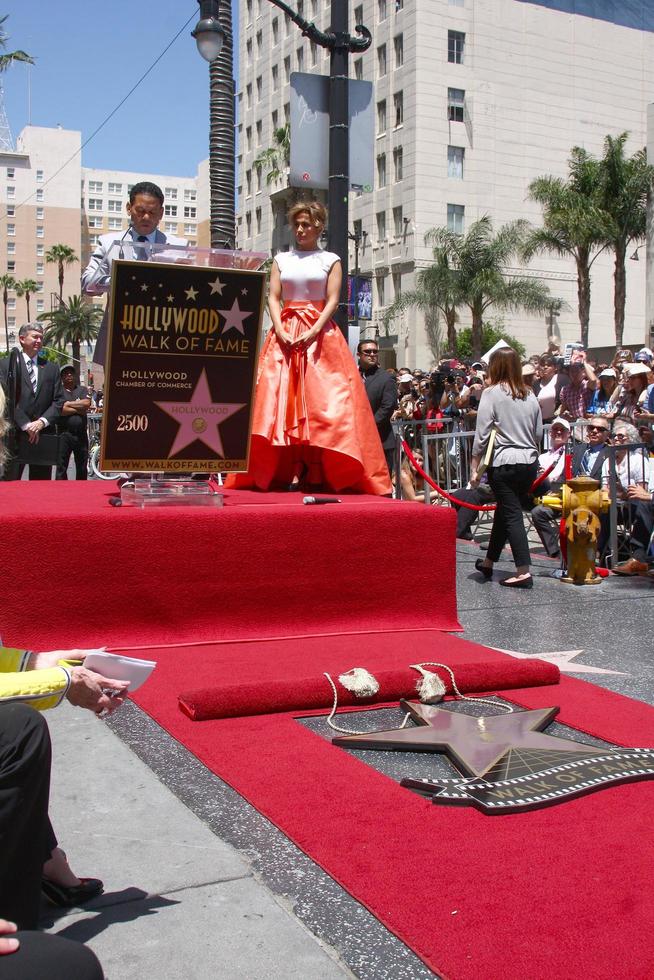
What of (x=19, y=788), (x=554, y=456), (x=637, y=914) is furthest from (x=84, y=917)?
(x=554, y=456)

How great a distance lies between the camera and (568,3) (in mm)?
58812

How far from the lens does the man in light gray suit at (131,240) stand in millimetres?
5773

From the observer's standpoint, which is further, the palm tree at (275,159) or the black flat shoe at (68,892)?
the palm tree at (275,159)

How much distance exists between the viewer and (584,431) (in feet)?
35.8

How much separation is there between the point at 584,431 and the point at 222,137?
199 inches

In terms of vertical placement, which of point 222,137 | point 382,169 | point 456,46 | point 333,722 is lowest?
point 333,722

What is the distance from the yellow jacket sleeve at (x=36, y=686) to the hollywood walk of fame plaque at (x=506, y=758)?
150cm

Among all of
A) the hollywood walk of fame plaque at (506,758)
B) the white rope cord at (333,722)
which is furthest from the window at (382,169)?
the hollywood walk of fame plaque at (506,758)

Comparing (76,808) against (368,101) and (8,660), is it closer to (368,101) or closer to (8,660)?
(8,660)

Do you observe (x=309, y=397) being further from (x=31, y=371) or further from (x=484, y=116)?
(x=484, y=116)

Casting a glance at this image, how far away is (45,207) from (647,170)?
4455 inches

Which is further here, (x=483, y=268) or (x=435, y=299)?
(x=435, y=299)

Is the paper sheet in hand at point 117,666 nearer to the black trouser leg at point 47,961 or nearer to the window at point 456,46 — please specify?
the black trouser leg at point 47,961

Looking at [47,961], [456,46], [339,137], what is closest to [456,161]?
[456,46]
